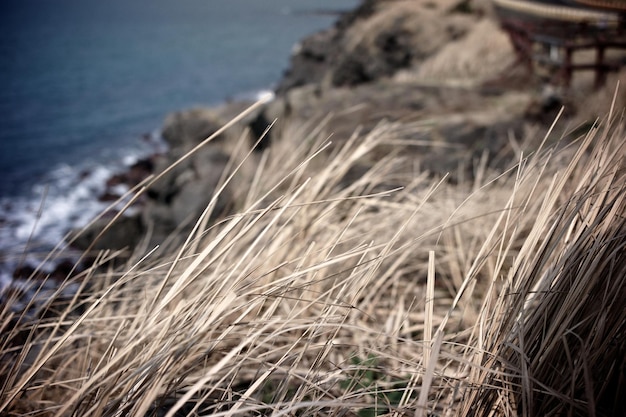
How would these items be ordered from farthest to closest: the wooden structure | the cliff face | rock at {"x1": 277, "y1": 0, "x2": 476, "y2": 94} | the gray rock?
rock at {"x1": 277, "y1": 0, "x2": 476, "y2": 94}
the gray rock
the wooden structure
the cliff face

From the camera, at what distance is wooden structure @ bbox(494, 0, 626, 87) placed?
→ 439 cm

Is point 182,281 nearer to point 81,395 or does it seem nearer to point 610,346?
point 81,395

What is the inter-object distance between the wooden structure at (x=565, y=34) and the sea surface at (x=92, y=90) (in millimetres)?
4775

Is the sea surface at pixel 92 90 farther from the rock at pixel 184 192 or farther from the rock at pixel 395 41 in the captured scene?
the rock at pixel 395 41

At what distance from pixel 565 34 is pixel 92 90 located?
53.0ft

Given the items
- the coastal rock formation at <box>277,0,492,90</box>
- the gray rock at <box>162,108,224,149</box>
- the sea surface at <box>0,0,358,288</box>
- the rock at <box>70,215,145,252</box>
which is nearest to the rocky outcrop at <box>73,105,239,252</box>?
the rock at <box>70,215,145,252</box>

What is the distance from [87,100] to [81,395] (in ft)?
56.7

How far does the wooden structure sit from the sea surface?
4.77m

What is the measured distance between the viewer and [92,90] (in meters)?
17.1

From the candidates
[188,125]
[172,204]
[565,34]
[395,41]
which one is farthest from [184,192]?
[395,41]

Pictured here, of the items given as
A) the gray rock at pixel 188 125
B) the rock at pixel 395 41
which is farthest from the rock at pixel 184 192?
the rock at pixel 395 41

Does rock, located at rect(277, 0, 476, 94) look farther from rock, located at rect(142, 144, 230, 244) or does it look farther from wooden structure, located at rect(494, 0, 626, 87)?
rock, located at rect(142, 144, 230, 244)

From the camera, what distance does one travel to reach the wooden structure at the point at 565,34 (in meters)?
4.39

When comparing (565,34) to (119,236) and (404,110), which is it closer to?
(404,110)
